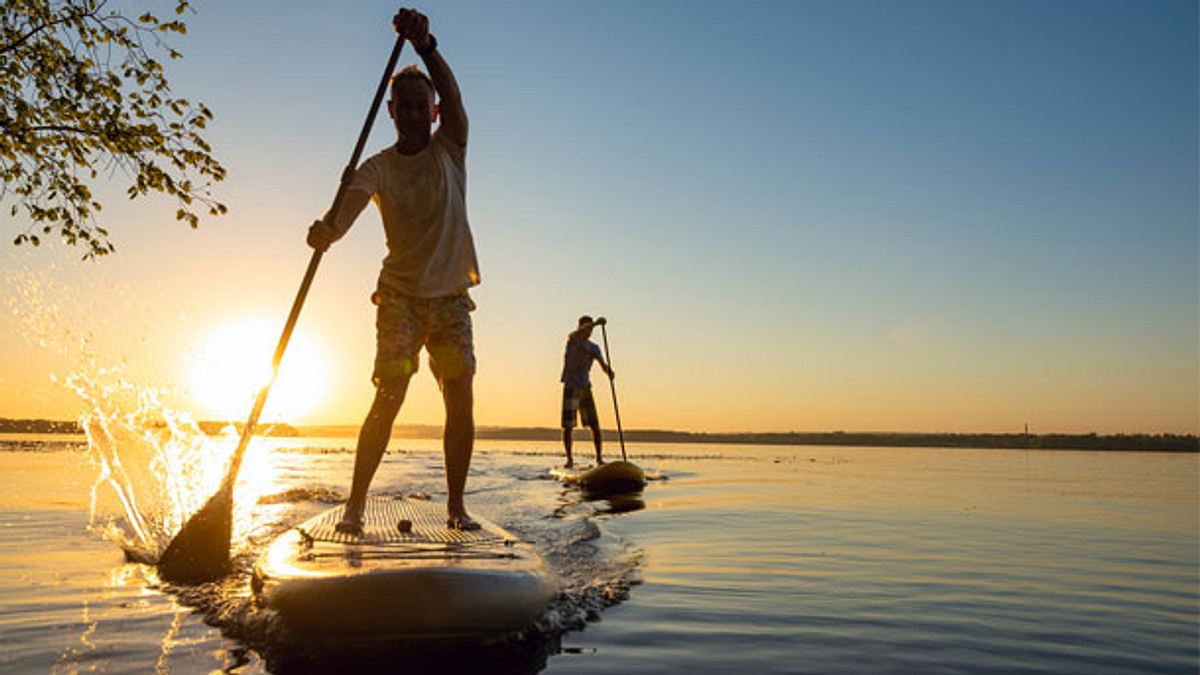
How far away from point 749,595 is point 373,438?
2.41m

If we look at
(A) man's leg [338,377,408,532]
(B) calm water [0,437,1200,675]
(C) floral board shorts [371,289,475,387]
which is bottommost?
(B) calm water [0,437,1200,675]

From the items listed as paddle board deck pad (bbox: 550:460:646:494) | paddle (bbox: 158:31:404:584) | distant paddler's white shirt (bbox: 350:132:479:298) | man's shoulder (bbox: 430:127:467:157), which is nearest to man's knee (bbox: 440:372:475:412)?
distant paddler's white shirt (bbox: 350:132:479:298)

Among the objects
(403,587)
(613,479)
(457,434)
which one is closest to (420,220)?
(457,434)

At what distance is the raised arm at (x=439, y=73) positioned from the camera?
4445 mm

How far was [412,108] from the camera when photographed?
4.77m

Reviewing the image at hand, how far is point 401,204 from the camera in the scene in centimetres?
478

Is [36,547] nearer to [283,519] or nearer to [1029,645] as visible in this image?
[283,519]

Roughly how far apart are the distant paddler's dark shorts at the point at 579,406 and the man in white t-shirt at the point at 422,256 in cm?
1199

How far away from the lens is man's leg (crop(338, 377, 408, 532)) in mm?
4488

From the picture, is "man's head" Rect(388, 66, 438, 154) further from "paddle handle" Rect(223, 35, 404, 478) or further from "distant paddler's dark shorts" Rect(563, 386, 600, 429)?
"distant paddler's dark shorts" Rect(563, 386, 600, 429)

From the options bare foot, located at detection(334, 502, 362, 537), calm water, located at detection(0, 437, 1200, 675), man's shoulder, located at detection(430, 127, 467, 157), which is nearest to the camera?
calm water, located at detection(0, 437, 1200, 675)

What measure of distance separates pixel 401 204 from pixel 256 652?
262 cm

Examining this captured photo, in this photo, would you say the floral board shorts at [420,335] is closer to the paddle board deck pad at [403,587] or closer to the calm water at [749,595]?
the paddle board deck pad at [403,587]

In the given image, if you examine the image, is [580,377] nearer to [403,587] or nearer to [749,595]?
[749,595]
